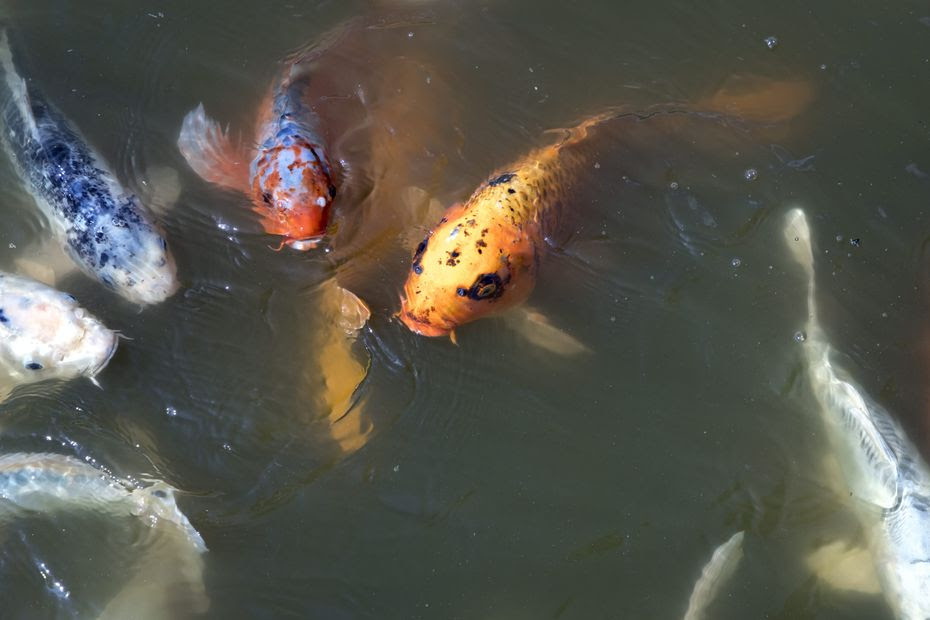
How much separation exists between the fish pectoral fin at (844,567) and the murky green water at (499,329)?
49 millimetres

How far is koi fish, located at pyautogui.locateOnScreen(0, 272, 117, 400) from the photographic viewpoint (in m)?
4.19

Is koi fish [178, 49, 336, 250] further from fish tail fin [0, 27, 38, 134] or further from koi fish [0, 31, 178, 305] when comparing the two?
fish tail fin [0, 27, 38, 134]

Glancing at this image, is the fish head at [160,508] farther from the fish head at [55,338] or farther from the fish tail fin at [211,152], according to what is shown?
the fish tail fin at [211,152]

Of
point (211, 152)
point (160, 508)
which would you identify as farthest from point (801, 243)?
point (160, 508)

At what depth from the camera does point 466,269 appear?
4008 mm

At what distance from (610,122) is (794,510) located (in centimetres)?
219

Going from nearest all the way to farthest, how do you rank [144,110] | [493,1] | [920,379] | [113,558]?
[113,558]
[920,379]
[144,110]
[493,1]

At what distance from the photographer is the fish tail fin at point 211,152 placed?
473 cm

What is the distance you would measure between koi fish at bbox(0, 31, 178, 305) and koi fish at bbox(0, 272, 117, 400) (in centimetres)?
26

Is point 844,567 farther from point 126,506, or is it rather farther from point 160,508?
point 126,506


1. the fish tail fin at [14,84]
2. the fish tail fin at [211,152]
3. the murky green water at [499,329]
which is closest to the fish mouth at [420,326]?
the murky green water at [499,329]

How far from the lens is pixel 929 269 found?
15.8 ft

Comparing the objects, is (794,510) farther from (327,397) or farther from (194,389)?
(194,389)

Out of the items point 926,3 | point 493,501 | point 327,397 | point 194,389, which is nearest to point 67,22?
point 194,389
